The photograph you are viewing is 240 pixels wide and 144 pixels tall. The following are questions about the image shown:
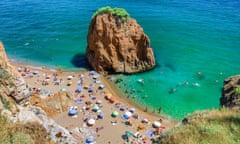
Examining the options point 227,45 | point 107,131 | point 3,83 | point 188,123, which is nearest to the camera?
point 188,123

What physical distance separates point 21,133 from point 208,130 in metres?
8.41

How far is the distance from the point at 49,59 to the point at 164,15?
24.7m

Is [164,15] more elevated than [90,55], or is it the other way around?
[164,15]

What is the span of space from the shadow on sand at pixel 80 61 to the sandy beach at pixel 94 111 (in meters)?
3.16

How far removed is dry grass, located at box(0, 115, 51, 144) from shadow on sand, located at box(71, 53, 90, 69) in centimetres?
2547

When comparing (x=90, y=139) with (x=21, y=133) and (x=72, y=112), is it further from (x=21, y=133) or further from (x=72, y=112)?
(x=21, y=133)

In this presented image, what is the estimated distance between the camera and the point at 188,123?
43.8 feet

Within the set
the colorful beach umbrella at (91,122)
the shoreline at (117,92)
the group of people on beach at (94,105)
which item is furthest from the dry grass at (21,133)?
the shoreline at (117,92)

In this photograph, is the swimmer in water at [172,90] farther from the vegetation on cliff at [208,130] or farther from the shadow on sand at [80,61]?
the vegetation on cliff at [208,130]

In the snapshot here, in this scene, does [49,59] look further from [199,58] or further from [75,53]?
[199,58]

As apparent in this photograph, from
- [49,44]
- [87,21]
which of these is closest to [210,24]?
[87,21]

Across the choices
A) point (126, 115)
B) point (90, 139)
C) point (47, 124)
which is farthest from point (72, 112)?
point (47, 124)

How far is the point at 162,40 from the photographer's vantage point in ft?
149

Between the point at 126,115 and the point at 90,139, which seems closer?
the point at 90,139
